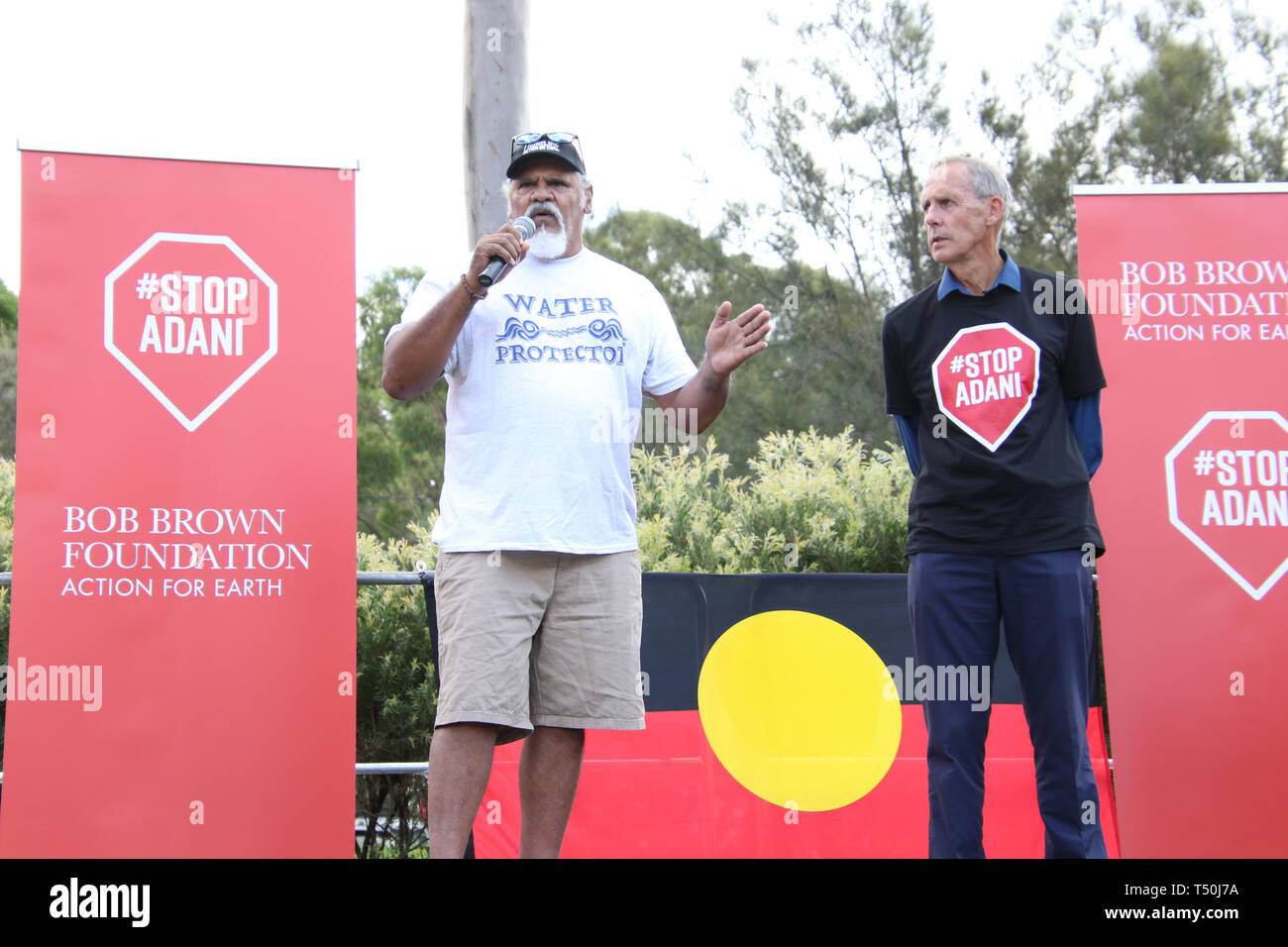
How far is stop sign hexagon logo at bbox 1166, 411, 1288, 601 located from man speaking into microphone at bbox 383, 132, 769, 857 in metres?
1.56

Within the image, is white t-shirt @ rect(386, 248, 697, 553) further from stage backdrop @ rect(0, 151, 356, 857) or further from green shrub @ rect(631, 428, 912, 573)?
green shrub @ rect(631, 428, 912, 573)

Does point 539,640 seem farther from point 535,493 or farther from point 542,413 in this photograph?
point 542,413

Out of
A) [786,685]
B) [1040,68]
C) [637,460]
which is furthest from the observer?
[1040,68]

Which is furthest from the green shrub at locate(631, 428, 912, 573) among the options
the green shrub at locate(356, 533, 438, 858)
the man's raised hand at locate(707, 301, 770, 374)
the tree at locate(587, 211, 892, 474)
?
the tree at locate(587, 211, 892, 474)

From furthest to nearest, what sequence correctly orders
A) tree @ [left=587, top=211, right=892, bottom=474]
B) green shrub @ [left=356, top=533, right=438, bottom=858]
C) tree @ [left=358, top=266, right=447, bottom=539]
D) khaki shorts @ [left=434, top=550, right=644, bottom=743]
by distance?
tree @ [left=358, top=266, right=447, bottom=539] → tree @ [left=587, top=211, right=892, bottom=474] → green shrub @ [left=356, top=533, right=438, bottom=858] → khaki shorts @ [left=434, top=550, right=644, bottom=743]

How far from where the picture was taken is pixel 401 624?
4.21 meters

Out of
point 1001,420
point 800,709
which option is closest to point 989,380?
point 1001,420

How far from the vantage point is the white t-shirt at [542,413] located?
2.76m

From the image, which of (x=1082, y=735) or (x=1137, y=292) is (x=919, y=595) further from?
(x=1137, y=292)

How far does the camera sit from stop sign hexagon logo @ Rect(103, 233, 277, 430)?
3.28 meters

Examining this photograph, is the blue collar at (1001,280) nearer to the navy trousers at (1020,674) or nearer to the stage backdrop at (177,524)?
the navy trousers at (1020,674)

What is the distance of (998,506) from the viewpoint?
2889 mm
